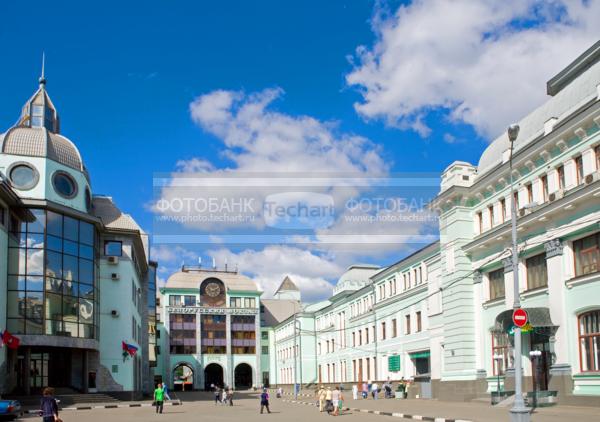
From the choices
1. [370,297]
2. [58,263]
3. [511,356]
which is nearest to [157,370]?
[370,297]

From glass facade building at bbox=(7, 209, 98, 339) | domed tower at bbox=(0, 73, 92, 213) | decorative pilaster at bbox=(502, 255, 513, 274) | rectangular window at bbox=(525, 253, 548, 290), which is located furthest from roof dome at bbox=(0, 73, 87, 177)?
rectangular window at bbox=(525, 253, 548, 290)

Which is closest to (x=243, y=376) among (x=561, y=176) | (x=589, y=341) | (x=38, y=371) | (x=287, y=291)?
(x=287, y=291)

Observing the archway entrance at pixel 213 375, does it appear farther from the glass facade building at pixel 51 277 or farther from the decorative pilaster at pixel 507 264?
the decorative pilaster at pixel 507 264

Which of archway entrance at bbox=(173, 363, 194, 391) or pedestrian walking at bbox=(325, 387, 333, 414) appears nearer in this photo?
pedestrian walking at bbox=(325, 387, 333, 414)

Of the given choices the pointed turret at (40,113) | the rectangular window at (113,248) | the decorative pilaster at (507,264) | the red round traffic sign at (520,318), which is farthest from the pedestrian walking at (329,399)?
the pointed turret at (40,113)

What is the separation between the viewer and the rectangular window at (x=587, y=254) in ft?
85.5

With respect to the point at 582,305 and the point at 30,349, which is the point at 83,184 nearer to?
the point at 30,349

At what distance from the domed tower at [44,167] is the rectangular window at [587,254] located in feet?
108

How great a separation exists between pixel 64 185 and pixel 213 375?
63545 millimetres

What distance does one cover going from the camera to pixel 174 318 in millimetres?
100625

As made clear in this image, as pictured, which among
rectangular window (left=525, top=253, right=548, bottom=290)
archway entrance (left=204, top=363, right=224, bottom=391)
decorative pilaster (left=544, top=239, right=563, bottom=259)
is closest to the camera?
decorative pilaster (left=544, top=239, right=563, bottom=259)

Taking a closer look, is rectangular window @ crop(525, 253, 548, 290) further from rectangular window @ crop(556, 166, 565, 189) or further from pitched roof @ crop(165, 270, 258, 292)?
pitched roof @ crop(165, 270, 258, 292)

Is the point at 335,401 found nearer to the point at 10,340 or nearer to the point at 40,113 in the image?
the point at 10,340

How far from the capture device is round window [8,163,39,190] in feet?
148
